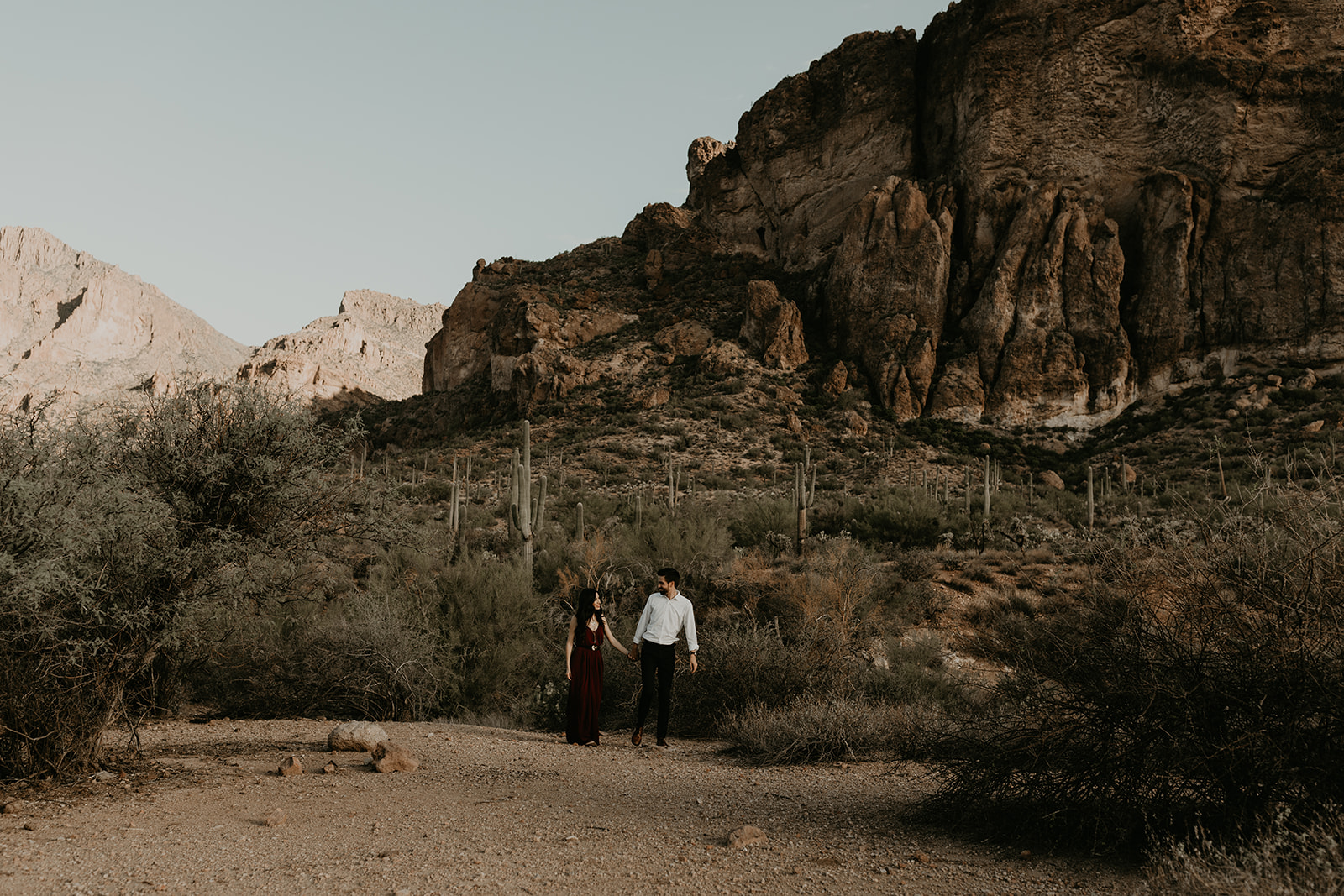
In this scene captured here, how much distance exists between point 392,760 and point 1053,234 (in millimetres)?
45892

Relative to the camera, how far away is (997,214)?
1833 inches

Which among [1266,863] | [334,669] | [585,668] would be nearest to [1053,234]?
[585,668]

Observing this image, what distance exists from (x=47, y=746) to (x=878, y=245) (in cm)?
4746

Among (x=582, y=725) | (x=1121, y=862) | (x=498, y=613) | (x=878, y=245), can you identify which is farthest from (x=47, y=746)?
(x=878, y=245)

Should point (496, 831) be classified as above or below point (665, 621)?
below

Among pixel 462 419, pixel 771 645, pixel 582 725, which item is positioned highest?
pixel 462 419

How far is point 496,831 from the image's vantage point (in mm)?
4562

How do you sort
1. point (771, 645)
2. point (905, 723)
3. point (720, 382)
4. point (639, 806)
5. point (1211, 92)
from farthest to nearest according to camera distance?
point (720, 382), point (1211, 92), point (771, 645), point (905, 723), point (639, 806)

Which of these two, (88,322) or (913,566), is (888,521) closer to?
(913,566)

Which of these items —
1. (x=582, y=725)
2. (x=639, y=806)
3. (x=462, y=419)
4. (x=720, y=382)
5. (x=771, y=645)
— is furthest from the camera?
(x=462, y=419)

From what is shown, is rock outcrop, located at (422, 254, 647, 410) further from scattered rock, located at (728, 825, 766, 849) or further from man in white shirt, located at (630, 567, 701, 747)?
scattered rock, located at (728, 825, 766, 849)

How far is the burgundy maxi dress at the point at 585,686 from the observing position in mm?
7250

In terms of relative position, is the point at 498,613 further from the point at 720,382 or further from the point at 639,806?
the point at 720,382

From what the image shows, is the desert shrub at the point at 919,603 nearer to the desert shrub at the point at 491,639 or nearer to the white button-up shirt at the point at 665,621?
the desert shrub at the point at 491,639
